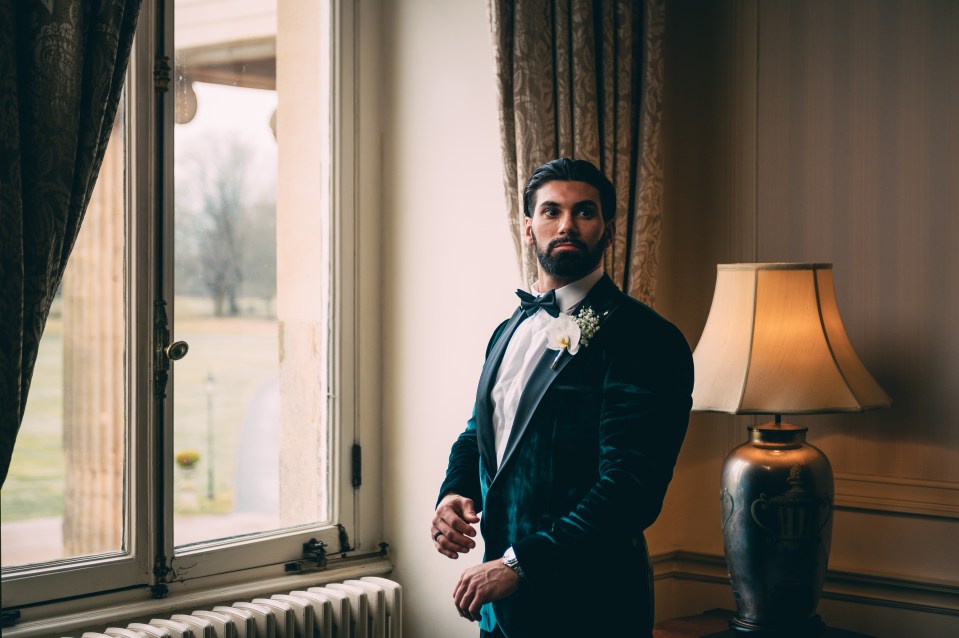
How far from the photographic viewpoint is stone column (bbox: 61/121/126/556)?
7.11 feet

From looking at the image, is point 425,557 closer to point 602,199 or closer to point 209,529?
point 209,529

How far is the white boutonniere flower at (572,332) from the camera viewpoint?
1632mm

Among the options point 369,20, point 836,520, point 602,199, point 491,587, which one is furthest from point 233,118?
point 836,520

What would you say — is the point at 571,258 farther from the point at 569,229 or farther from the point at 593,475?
the point at 593,475

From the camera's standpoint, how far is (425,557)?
270cm

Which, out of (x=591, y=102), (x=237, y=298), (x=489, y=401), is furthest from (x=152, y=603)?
(x=591, y=102)

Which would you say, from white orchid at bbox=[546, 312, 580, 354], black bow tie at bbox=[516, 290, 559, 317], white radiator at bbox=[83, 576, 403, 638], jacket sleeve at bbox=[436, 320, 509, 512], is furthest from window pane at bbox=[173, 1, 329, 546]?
white orchid at bbox=[546, 312, 580, 354]

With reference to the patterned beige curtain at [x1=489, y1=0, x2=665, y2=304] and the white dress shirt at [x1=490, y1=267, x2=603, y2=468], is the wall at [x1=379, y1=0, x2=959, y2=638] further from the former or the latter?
the white dress shirt at [x1=490, y1=267, x2=603, y2=468]

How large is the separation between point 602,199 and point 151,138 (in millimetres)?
1147

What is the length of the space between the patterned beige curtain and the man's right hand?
2.62ft

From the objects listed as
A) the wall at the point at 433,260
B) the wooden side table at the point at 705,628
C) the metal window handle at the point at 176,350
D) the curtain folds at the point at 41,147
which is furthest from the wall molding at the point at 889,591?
the curtain folds at the point at 41,147

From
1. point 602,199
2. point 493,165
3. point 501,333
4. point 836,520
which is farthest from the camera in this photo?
point 493,165

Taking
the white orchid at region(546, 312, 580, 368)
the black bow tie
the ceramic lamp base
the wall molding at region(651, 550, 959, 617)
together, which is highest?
the black bow tie

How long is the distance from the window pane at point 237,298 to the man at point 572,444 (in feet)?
2.98
